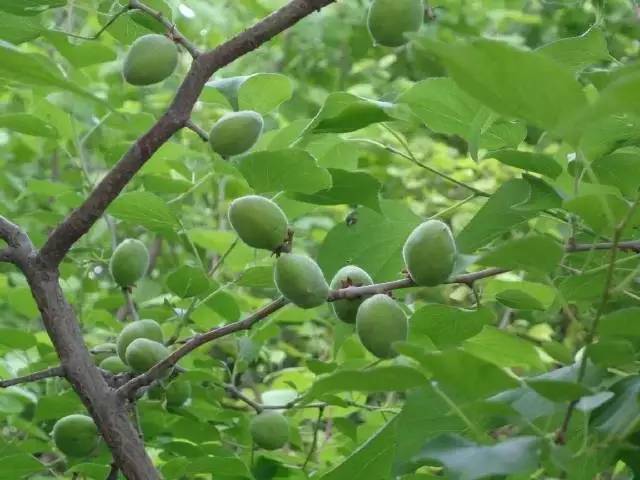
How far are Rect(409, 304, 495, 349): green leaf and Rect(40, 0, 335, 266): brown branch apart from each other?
0.31m

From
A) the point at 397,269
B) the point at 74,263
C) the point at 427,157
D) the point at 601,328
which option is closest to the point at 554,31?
the point at 427,157

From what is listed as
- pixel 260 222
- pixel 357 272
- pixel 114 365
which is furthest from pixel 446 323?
pixel 114 365

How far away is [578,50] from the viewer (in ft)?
3.16

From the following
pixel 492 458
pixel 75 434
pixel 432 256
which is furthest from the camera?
pixel 75 434

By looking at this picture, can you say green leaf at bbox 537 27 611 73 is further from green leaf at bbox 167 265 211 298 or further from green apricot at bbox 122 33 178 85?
green leaf at bbox 167 265 211 298

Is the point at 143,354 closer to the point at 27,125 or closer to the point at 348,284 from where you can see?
the point at 348,284

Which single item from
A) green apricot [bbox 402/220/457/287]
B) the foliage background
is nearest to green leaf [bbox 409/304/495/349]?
the foliage background

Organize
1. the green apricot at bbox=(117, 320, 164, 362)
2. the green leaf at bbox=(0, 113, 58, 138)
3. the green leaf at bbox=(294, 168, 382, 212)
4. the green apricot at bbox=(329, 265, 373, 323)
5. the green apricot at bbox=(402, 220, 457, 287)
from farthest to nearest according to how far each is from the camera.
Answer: the green leaf at bbox=(0, 113, 58, 138), the green apricot at bbox=(117, 320, 164, 362), the green leaf at bbox=(294, 168, 382, 212), the green apricot at bbox=(329, 265, 373, 323), the green apricot at bbox=(402, 220, 457, 287)

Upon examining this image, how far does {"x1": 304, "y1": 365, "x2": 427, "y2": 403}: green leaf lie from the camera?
2.39ft

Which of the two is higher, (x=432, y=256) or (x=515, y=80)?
(x=515, y=80)

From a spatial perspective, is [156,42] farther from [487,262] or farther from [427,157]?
[427,157]

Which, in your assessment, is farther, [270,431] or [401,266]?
[270,431]

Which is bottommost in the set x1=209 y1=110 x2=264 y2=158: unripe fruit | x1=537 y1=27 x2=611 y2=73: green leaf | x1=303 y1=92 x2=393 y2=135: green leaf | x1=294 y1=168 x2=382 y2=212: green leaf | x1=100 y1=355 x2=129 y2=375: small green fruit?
x1=100 y1=355 x2=129 y2=375: small green fruit

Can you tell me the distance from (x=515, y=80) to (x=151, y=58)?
519 millimetres
